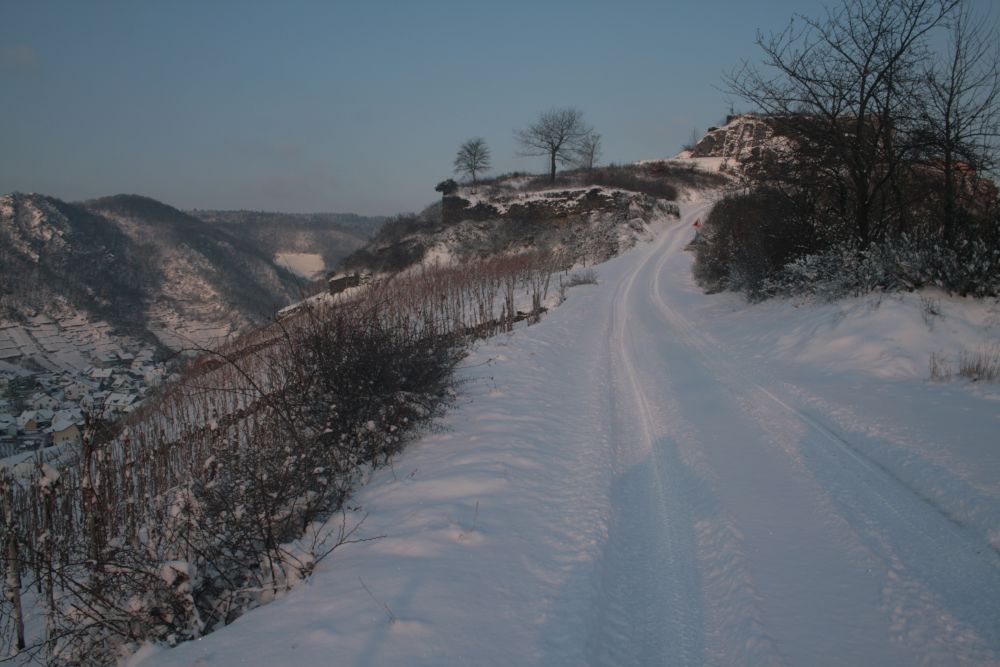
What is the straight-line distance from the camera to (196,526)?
10.9 ft

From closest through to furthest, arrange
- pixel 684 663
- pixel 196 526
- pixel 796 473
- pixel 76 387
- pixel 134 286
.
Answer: pixel 684 663, pixel 196 526, pixel 796 473, pixel 76 387, pixel 134 286

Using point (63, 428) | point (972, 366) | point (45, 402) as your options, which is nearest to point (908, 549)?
point (972, 366)

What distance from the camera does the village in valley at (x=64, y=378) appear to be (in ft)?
22.7

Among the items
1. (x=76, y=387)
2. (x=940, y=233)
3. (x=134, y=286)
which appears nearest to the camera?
(x=76, y=387)

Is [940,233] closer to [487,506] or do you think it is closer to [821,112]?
[821,112]

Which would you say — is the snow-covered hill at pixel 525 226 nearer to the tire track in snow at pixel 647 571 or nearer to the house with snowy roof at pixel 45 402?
the house with snowy roof at pixel 45 402

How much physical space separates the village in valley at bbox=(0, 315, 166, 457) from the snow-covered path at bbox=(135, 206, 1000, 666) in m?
2.38

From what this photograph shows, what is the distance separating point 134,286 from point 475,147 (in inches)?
1673

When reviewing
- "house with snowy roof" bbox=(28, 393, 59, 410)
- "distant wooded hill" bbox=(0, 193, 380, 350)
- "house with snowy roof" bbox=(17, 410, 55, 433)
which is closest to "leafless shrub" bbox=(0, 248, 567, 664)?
"house with snowy roof" bbox=(17, 410, 55, 433)

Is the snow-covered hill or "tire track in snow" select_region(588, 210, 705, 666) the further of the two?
the snow-covered hill

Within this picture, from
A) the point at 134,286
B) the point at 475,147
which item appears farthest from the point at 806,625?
the point at 134,286

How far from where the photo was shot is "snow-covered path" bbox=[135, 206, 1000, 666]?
238 centimetres

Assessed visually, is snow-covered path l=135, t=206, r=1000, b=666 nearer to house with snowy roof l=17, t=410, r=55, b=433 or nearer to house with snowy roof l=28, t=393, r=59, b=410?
house with snowy roof l=17, t=410, r=55, b=433

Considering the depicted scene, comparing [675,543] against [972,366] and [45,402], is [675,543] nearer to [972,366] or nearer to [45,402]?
[972,366]
